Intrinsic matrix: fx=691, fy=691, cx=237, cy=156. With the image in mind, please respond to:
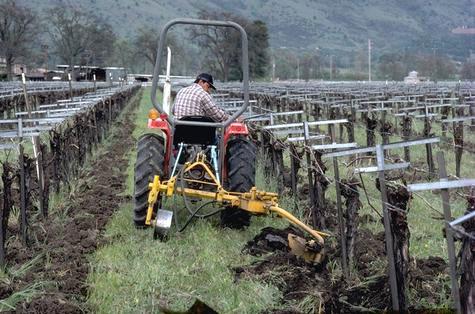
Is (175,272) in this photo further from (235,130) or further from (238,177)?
(235,130)

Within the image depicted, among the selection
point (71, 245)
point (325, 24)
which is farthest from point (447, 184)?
point (325, 24)

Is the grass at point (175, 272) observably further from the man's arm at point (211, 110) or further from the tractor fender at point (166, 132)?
the man's arm at point (211, 110)

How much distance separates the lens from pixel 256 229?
7.03 meters

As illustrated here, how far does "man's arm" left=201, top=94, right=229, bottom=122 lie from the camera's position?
719 centimetres

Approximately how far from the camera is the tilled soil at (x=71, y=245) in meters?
4.75

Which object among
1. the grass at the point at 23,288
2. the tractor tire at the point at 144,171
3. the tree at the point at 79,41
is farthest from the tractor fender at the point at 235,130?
the tree at the point at 79,41

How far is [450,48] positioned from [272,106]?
58.2 m

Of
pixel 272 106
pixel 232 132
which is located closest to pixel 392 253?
pixel 232 132

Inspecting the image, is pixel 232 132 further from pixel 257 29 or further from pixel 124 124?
pixel 257 29

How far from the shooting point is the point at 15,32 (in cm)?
8031

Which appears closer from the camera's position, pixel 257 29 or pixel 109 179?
pixel 109 179

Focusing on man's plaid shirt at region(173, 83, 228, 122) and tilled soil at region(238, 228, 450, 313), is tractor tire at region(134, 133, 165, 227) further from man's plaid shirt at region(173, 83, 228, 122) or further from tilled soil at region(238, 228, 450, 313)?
tilled soil at region(238, 228, 450, 313)

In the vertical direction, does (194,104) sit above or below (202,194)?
above

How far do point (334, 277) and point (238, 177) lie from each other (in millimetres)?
1968
